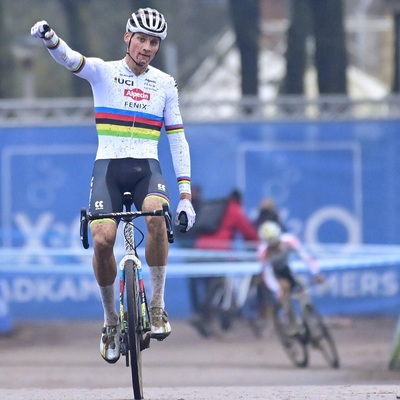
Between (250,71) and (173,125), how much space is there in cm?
1707

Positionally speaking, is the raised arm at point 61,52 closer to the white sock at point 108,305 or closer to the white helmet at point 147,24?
the white helmet at point 147,24

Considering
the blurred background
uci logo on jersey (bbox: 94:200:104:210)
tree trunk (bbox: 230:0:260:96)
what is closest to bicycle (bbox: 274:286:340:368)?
the blurred background

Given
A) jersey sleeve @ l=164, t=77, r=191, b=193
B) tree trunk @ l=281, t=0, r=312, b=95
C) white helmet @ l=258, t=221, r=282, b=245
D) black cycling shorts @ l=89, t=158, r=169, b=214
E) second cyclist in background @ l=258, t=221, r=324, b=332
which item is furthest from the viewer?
tree trunk @ l=281, t=0, r=312, b=95

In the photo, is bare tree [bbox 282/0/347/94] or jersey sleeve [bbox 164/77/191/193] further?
bare tree [bbox 282/0/347/94]

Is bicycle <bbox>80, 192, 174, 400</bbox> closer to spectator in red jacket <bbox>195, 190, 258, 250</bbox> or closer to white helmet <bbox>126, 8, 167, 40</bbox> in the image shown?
white helmet <bbox>126, 8, 167, 40</bbox>

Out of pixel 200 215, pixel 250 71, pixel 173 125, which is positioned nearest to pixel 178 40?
pixel 250 71

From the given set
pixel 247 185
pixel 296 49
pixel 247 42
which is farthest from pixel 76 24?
pixel 247 185

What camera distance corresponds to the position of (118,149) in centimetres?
959

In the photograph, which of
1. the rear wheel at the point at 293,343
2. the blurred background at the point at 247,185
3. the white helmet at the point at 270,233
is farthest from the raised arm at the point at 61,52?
the blurred background at the point at 247,185

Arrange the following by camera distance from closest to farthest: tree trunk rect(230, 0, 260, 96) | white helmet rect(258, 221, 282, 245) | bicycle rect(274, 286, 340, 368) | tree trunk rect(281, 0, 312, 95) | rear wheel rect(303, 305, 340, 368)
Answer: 1. rear wheel rect(303, 305, 340, 368)
2. bicycle rect(274, 286, 340, 368)
3. white helmet rect(258, 221, 282, 245)
4. tree trunk rect(230, 0, 260, 96)
5. tree trunk rect(281, 0, 312, 95)

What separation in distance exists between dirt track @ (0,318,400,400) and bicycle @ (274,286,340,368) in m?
0.21

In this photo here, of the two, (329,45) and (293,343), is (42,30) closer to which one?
(293,343)

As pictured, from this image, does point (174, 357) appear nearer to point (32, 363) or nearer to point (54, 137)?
point (32, 363)

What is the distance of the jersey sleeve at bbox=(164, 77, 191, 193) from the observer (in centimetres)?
982
